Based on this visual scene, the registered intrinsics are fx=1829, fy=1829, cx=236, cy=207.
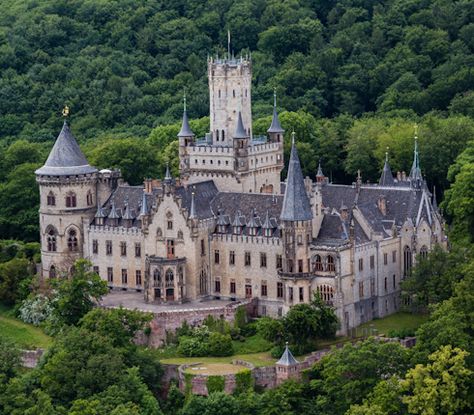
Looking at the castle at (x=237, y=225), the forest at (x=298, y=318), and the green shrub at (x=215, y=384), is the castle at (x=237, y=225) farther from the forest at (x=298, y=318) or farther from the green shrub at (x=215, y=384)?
the green shrub at (x=215, y=384)

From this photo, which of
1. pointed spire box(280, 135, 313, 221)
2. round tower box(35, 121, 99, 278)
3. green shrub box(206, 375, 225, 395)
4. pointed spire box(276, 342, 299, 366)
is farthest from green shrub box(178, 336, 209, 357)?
round tower box(35, 121, 99, 278)

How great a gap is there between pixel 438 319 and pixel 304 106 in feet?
256

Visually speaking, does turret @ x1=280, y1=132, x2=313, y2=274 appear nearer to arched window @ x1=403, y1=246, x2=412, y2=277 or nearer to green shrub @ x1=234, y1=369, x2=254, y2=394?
arched window @ x1=403, y1=246, x2=412, y2=277

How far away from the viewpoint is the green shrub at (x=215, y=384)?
122 meters

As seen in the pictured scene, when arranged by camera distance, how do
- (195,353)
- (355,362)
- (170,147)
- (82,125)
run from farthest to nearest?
(82,125), (170,147), (195,353), (355,362)

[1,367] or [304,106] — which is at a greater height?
[304,106]

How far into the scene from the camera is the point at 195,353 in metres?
128

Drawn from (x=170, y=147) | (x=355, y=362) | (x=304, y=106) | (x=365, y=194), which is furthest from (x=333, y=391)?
(x=304, y=106)

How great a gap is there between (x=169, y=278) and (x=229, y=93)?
17.4m

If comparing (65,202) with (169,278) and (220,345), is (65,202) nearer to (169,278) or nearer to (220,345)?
(169,278)

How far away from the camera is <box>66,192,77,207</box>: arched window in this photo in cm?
14212

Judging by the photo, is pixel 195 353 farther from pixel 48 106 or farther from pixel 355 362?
pixel 48 106

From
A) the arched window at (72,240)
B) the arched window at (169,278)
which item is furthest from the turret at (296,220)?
the arched window at (72,240)

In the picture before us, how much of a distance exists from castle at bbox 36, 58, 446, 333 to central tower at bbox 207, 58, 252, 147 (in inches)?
3.1
